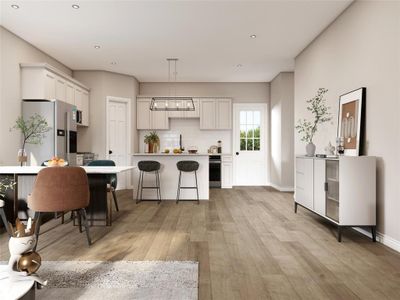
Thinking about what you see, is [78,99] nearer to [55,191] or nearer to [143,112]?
[143,112]

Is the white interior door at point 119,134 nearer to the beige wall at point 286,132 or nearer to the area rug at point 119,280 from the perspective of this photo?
the beige wall at point 286,132

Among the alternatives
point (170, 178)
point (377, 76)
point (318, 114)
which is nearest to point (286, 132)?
point (318, 114)

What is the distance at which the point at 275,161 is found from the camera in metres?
7.96

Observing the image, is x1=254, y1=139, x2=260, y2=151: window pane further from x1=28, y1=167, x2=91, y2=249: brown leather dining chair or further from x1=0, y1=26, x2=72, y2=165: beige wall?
x1=28, y1=167, x2=91, y2=249: brown leather dining chair

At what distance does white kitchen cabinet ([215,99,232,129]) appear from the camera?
Result: 27.4ft

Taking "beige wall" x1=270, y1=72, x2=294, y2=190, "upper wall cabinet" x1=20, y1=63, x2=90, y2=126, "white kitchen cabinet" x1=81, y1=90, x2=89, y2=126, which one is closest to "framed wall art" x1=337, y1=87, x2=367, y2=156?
"beige wall" x1=270, y1=72, x2=294, y2=190

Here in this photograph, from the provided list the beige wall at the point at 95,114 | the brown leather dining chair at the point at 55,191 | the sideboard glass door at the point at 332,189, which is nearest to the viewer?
the brown leather dining chair at the point at 55,191

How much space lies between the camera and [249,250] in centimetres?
306

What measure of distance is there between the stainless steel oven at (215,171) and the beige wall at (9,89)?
15.0ft

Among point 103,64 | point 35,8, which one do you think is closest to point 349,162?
point 35,8

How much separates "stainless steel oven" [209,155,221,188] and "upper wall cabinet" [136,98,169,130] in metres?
A: 1.64

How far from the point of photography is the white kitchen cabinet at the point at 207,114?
837cm

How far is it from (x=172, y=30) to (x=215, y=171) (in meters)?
4.20

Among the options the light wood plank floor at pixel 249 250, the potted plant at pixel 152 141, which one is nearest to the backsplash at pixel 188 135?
the potted plant at pixel 152 141
